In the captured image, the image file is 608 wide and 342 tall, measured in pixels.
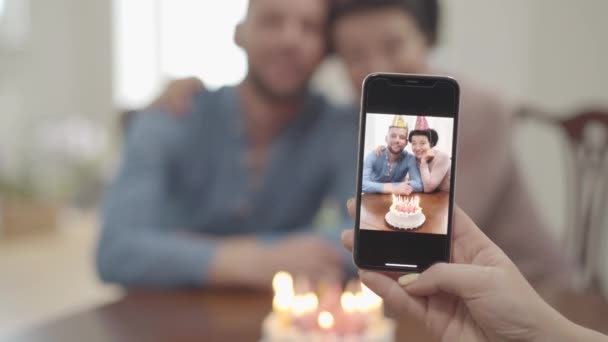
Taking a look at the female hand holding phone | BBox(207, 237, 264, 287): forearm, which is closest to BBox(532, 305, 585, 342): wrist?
the female hand holding phone

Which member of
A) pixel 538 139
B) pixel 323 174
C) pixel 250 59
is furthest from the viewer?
pixel 538 139

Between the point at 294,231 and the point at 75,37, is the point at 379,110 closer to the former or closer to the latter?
the point at 294,231

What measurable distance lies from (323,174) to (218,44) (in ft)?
1.07

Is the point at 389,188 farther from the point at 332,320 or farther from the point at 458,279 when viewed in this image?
the point at 332,320

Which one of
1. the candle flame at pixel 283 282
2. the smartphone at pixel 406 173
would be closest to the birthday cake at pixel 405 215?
the smartphone at pixel 406 173

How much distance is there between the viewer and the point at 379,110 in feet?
0.81

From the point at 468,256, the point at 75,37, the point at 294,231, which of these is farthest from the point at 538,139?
the point at 75,37

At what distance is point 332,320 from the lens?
1.44 feet

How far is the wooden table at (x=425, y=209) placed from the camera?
0.81 feet

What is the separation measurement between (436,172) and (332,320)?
0.23 metres

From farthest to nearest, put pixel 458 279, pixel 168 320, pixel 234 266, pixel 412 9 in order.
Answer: pixel 234 266, pixel 168 320, pixel 412 9, pixel 458 279

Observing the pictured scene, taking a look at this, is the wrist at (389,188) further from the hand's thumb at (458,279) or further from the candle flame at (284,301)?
the candle flame at (284,301)

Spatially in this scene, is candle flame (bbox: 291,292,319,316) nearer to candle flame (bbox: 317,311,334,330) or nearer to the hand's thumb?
candle flame (bbox: 317,311,334,330)

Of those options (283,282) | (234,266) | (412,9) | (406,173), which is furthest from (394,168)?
(234,266)
